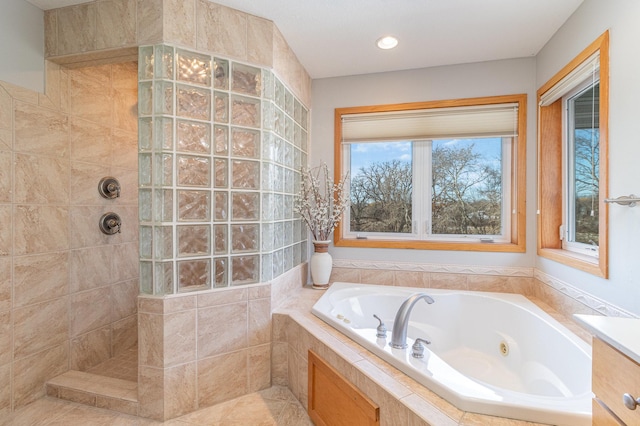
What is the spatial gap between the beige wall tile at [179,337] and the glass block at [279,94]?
1443mm

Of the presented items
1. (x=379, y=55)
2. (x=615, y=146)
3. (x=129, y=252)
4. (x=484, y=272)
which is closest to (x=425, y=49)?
(x=379, y=55)

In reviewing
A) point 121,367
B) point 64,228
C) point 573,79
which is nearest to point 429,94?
point 573,79

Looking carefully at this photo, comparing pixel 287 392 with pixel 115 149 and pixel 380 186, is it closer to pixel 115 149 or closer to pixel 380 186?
pixel 380 186

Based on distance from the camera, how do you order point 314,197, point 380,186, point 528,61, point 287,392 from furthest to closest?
point 380,186, point 314,197, point 528,61, point 287,392

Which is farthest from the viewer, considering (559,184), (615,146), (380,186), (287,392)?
(380,186)

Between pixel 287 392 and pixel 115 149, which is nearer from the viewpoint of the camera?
pixel 287 392

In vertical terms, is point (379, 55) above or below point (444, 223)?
above

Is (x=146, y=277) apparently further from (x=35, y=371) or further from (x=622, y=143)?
(x=622, y=143)

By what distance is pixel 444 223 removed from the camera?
2.63 metres

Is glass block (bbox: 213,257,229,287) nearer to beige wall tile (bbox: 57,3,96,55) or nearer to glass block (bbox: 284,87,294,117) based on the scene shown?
glass block (bbox: 284,87,294,117)

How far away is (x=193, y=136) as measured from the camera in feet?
5.76

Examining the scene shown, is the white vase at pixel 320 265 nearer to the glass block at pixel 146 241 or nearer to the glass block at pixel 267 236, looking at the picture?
the glass block at pixel 267 236

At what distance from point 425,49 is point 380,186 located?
3.66 feet

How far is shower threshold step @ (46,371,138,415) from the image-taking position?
1756 millimetres
